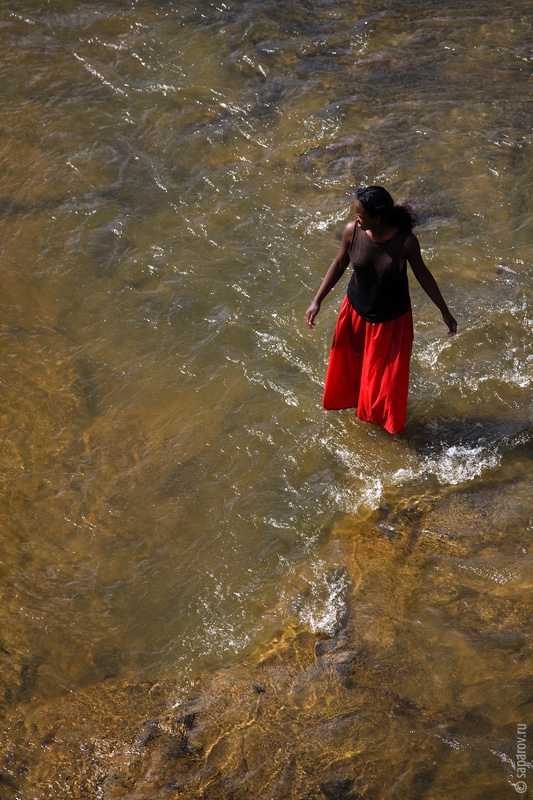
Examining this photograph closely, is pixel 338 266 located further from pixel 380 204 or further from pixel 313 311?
pixel 380 204

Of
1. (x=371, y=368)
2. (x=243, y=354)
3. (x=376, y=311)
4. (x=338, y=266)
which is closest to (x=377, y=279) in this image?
(x=376, y=311)

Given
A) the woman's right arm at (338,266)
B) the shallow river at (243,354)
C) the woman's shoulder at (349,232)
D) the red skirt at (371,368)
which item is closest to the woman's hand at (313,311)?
the woman's right arm at (338,266)

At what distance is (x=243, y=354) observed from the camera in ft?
18.4

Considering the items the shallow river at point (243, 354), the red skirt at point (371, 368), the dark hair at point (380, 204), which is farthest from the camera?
the red skirt at point (371, 368)

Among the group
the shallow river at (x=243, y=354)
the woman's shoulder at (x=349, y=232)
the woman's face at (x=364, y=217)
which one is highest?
the woman's face at (x=364, y=217)

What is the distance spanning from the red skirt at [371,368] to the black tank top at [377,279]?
78 mm

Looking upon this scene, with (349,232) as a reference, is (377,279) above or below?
below

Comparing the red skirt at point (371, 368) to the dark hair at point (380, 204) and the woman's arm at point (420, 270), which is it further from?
the dark hair at point (380, 204)

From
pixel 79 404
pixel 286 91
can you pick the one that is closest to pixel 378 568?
pixel 79 404

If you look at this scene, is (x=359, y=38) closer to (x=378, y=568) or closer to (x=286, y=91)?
(x=286, y=91)

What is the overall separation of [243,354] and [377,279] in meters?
1.67

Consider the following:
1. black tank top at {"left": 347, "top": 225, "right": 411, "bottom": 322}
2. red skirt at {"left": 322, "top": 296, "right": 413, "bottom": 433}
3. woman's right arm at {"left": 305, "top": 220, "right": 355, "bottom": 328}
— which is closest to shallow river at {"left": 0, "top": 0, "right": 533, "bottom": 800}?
red skirt at {"left": 322, "top": 296, "right": 413, "bottom": 433}

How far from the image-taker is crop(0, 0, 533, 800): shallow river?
156 inches

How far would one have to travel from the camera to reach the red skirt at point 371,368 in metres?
4.42
